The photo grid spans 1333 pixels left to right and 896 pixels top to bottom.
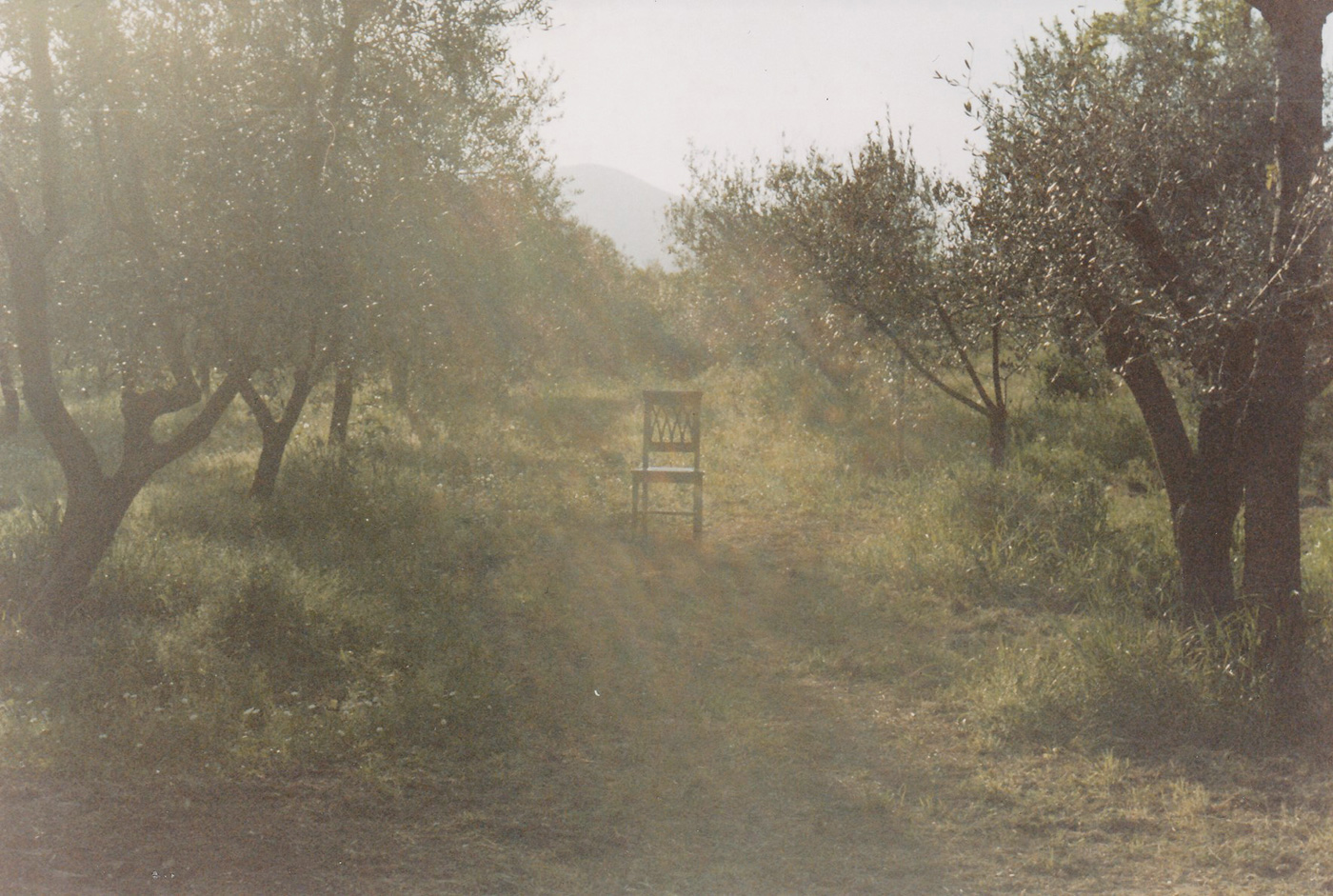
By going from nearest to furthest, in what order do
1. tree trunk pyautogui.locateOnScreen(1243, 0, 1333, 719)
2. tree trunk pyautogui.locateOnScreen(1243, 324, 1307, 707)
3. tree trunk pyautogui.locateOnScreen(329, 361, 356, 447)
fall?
1. tree trunk pyautogui.locateOnScreen(1243, 0, 1333, 719)
2. tree trunk pyautogui.locateOnScreen(1243, 324, 1307, 707)
3. tree trunk pyautogui.locateOnScreen(329, 361, 356, 447)

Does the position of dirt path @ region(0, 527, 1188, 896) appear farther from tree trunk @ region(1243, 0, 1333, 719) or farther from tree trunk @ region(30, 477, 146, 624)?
tree trunk @ region(30, 477, 146, 624)

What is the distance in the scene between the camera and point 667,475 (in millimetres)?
10211

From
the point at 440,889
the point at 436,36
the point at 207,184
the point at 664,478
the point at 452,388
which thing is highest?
the point at 436,36

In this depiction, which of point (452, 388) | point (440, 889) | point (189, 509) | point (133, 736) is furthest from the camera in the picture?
point (452, 388)

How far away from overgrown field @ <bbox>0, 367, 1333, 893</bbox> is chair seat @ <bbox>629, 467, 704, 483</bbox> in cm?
64

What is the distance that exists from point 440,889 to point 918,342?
8074 mm

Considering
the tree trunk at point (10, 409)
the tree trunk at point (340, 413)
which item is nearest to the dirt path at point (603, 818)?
the tree trunk at point (340, 413)

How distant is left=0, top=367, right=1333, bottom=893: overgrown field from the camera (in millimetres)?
3959

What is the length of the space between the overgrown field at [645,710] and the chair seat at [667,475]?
64 cm

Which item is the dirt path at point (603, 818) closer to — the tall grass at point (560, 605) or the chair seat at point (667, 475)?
the tall grass at point (560, 605)

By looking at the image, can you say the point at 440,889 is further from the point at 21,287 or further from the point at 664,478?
the point at 664,478

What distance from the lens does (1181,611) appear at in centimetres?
644

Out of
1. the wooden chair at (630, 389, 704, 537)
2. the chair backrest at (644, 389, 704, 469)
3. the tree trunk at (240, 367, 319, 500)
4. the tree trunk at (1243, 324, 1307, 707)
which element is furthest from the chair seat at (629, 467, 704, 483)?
the tree trunk at (1243, 324, 1307, 707)

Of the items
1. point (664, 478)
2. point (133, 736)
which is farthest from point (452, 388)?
point (133, 736)
